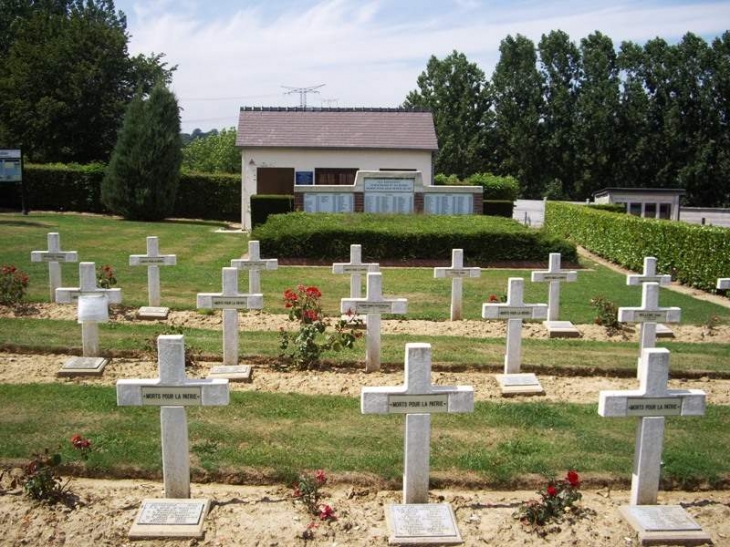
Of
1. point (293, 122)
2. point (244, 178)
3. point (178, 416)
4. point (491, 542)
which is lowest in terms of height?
point (491, 542)

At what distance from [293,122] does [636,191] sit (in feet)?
48.2

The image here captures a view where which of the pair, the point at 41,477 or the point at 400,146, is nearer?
the point at 41,477

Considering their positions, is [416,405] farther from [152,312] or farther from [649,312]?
[152,312]

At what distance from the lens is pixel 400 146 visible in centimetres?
2991

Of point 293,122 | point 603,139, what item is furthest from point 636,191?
point 603,139

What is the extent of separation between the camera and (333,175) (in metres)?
30.0

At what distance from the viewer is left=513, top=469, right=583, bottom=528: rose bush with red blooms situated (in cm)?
544

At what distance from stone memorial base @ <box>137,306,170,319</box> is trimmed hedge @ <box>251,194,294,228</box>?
13.3m

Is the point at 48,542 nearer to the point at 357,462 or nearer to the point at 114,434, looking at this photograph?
the point at 114,434

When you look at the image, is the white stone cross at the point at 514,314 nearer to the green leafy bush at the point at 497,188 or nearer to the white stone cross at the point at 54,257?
the white stone cross at the point at 54,257

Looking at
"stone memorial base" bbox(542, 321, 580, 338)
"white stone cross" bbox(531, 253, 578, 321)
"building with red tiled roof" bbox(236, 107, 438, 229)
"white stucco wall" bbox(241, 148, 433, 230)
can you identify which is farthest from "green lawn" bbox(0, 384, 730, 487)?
"white stucco wall" bbox(241, 148, 433, 230)

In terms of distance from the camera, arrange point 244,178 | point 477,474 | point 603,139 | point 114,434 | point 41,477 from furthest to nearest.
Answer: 1. point 603,139
2. point 244,178
3. point 114,434
4. point 477,474
5. point 41,477

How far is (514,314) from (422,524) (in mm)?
4257

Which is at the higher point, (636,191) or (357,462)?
(636,191)
